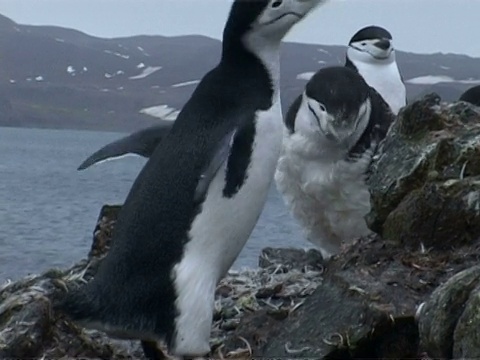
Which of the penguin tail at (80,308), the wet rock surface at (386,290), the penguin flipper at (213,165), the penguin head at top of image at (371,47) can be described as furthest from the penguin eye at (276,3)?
the penguin head at top of image at (371,47)

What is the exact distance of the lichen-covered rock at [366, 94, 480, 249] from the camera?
324 centimetres

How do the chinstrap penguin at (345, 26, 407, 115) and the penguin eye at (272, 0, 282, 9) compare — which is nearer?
the penguin eye at (272, 0, 282, 9)

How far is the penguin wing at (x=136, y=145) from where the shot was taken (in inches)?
154

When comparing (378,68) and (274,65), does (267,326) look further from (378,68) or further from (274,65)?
(378,68)

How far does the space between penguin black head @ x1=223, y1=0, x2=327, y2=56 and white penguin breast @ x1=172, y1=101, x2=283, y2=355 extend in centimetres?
26

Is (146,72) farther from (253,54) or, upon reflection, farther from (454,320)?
(454,320)

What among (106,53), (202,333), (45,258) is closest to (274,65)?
(202,333)

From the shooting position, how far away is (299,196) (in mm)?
4547

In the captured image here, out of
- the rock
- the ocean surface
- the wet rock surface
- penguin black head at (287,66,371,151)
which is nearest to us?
the wet rock surface

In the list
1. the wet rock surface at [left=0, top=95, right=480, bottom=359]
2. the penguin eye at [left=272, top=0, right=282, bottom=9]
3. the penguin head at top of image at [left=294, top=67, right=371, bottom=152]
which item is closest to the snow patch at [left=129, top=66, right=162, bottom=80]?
the penguin head at top of image at [left=294, top=67, right=371, bottom=152]

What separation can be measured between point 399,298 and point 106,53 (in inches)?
2548

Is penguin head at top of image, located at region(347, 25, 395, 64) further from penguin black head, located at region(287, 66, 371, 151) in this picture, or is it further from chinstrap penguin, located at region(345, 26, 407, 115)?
penguin black head, located at region(287, 66, 371, 151)

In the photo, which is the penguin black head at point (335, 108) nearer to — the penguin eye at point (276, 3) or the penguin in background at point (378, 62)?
the penguin eye at point (276, 3)

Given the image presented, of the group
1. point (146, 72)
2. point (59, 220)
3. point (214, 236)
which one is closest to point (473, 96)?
point (214, 236)
